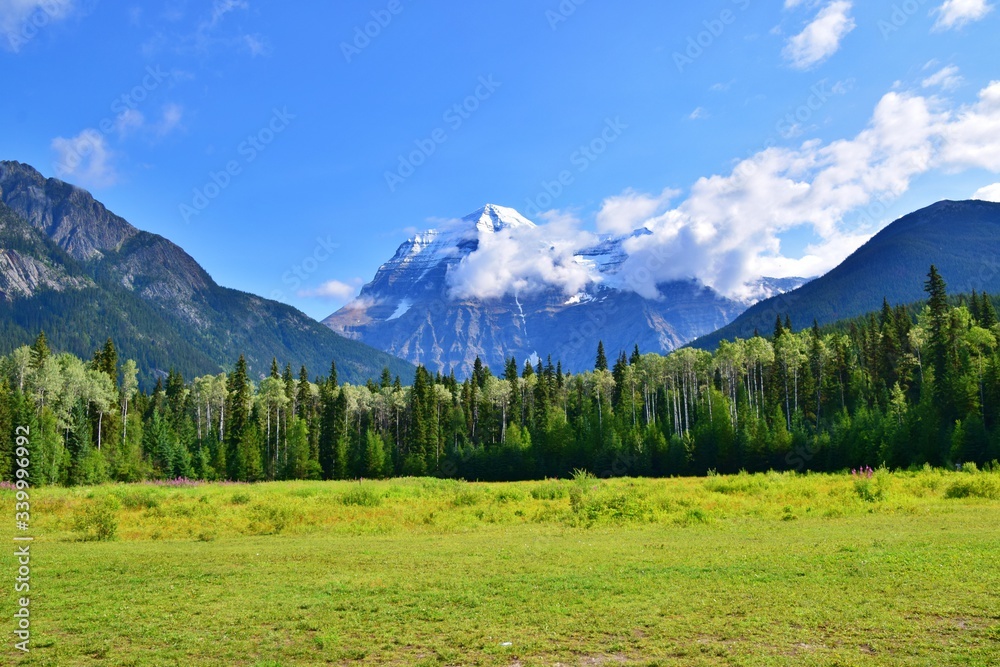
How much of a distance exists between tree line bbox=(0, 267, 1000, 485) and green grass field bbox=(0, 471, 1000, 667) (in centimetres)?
3930

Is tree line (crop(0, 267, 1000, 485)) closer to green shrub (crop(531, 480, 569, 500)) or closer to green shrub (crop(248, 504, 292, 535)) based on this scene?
green shrub (crop(531, 480, 569, 500))

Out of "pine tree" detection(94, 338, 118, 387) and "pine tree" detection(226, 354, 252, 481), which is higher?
"pine tree" detection(94, 338, 118, 387)

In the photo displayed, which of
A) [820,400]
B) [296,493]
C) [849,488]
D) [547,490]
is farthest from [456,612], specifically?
[820,400]

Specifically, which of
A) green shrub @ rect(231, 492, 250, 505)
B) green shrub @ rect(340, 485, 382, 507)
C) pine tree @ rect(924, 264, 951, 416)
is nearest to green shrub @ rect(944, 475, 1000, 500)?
green shrub @ rect(340, 485, 382, 507)

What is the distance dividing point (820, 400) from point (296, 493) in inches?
3084

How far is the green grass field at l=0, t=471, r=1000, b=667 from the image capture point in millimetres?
10531

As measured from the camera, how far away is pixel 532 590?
1521cm

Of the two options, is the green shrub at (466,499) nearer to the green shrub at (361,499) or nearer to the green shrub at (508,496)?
the green shrub at (508,496)

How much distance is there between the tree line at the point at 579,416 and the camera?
2539 inches

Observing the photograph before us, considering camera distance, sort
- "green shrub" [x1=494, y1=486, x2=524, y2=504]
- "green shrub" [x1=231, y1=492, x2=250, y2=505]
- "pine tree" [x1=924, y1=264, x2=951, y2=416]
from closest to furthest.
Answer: "green shrub" [x1=494, y1=486, x2=524, y2=504]
"green shrub" [x1=231, y1=492, x2=250, y2=505]
"pine tree" [x1=924, y1=264, x2=951, y2=416]

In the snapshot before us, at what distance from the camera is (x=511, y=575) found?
17.1 metres

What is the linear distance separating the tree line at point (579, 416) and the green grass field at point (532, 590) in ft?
129

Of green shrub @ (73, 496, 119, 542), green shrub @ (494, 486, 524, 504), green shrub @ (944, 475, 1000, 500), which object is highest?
green shrub @ (73, 496, 119, 542)

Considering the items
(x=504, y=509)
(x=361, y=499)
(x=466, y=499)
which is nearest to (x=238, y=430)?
(x=361, y=499)
